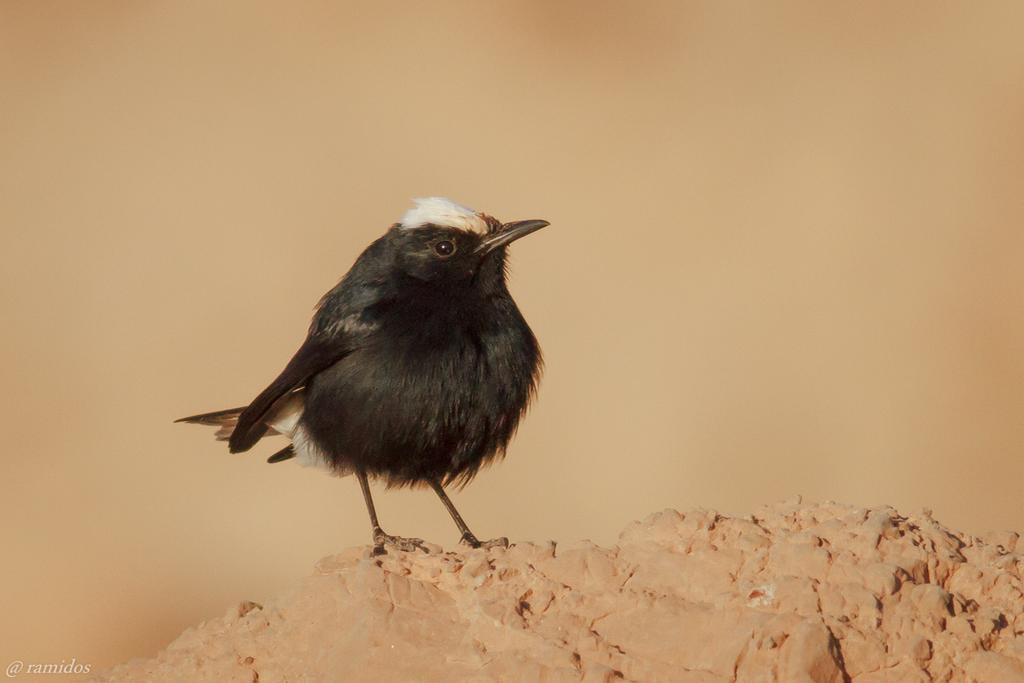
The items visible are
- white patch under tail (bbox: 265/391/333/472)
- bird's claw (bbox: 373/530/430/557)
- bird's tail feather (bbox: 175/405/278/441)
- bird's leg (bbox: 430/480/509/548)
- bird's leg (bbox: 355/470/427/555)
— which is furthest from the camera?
bird's tail feather (bbox: 175/405/278/441)

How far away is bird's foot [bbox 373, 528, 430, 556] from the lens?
6.19m

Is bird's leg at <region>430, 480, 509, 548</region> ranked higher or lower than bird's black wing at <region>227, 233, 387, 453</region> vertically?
lower

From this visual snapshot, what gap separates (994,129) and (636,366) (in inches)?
198

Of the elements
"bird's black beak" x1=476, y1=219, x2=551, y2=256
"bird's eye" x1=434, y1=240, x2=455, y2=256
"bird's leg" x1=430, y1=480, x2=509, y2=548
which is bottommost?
"bird's leg" x1=430, y1=480, x2=509, y2=548

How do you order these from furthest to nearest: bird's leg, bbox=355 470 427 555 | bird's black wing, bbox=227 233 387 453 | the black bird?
bird's black wing, bbox=227 233 387 453 < the black bird < bird's leg, bbox=355 470 427 555

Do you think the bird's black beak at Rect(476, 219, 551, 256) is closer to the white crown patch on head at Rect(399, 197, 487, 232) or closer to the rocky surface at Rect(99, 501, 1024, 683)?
the white crown patch on head at Rect(399, 197, 487, 232)

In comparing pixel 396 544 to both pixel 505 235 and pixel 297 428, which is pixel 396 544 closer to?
pixel 297 428

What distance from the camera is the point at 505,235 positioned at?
790 cm

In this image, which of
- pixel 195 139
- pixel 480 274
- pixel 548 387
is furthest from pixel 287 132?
pixel 480 274

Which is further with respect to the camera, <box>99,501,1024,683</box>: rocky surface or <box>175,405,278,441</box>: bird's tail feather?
<box>175,405,278,441</box>: bird's tail feather

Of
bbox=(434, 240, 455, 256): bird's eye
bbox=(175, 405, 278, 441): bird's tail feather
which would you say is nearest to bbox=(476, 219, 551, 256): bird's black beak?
bbox=(434, 240, 455, 256): bird's eye

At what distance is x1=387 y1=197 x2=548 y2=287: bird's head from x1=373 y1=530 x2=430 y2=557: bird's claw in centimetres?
138

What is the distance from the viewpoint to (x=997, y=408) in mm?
16156

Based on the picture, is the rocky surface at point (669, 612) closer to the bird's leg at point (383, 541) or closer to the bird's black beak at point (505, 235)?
the bird's leg at point (383, 541)
